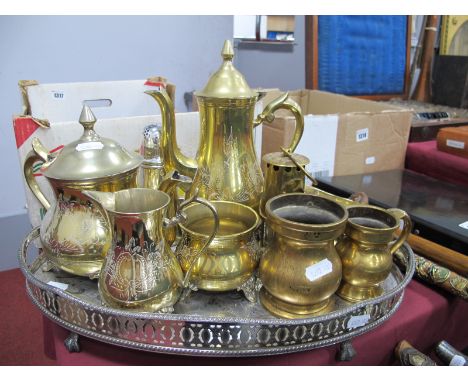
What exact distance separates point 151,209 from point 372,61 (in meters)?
1.62

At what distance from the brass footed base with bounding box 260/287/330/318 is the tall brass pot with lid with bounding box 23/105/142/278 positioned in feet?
0.78

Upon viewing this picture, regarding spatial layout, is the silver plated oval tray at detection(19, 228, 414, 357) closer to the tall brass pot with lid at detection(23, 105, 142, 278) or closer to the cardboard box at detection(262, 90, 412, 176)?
the tall brass pot with lid at detection(23, 105, 142, 278)

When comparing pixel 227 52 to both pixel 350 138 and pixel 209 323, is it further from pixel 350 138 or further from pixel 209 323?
pixel 350 138

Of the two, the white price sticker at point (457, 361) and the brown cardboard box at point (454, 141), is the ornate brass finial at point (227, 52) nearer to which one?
the white price sticker at point (457, 361)

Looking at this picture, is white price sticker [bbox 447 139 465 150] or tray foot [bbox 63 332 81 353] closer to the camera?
tray foot [bbox 63 332 81 353]

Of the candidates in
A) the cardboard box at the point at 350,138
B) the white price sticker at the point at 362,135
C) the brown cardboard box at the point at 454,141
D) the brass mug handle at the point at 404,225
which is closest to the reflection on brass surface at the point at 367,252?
the brass mug handle at the point at 404,225

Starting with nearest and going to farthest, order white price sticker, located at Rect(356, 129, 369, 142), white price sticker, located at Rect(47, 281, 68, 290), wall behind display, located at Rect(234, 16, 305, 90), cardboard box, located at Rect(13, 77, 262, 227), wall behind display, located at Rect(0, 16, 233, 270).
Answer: white price sticker, located at Rect(47, 281, 68, 290) < cardboard box, located at Rect(13, 77, 262, 227) < white price sticker, located at Rect(356, 129, 369, 142) < wall behind display, located at Rect(0, 16, 233, 270) < wall behind display, located at Rect(234, 16, 305, 90)

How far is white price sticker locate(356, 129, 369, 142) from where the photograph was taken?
3.82ft

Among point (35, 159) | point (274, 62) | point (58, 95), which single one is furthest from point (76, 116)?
point (274, 62)

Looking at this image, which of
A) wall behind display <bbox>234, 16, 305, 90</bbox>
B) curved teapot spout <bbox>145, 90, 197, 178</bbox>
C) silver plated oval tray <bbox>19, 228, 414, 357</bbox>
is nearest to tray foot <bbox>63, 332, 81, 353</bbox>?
silver plated oval tray <bbox>19, 228, 414, 357</bbox>

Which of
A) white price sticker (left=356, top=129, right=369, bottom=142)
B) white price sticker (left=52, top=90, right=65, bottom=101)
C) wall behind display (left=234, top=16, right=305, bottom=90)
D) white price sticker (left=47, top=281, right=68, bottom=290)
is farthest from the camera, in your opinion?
wall behind display (left=234, top=16, right=305, bottom=90)

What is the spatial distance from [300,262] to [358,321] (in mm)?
140

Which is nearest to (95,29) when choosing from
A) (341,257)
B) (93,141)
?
(93,141)

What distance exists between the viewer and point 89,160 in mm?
550
